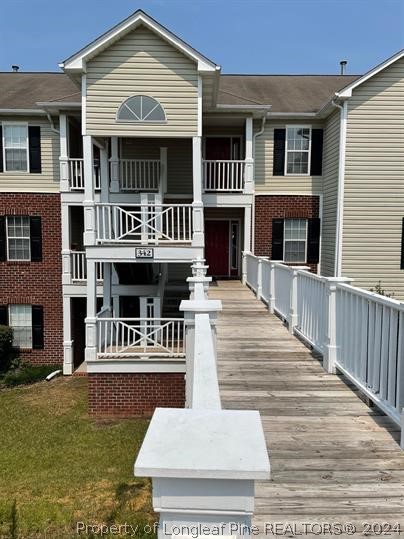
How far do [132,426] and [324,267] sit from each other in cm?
874

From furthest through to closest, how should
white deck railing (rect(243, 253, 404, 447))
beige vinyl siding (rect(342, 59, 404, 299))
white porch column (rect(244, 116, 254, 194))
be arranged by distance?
white porch column (rect(244, 116, 254, 194)), beige vinyl siding (rect(342, 59, 404, 299)), white deck railing (rect(243, 253, 404, 447))

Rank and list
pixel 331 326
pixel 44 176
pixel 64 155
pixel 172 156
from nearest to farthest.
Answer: pixel 331 326, pixel 64 155, pixel 44 176, pixel 172 156

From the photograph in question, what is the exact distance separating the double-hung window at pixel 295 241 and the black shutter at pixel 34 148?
9.03 meters

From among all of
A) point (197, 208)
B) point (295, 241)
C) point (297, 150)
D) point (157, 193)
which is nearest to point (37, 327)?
point (157, 193)

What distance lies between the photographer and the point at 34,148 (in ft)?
Result: 47.9

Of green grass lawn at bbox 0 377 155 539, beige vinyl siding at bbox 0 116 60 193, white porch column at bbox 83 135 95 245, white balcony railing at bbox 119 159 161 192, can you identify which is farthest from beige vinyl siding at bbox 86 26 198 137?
green grass lawn at bbox 0 377 155 539

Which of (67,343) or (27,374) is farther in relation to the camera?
(67,343)

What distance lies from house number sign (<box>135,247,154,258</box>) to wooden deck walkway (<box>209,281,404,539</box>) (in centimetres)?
498

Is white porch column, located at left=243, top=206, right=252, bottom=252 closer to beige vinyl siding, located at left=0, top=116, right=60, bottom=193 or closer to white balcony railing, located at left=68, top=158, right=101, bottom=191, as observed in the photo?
white balcony railing, located at left=68, top=158, right=101, bottom=191

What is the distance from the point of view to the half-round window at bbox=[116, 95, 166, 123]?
1079 cm

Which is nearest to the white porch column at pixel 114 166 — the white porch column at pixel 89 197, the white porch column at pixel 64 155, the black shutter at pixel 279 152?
the white porch column at pixel 64 155

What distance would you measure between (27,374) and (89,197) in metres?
7.08

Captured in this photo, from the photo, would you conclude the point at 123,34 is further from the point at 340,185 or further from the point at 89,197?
the point at 340,185

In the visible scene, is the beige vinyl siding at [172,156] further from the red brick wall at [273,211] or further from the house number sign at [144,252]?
the house number sign at [144,252]
